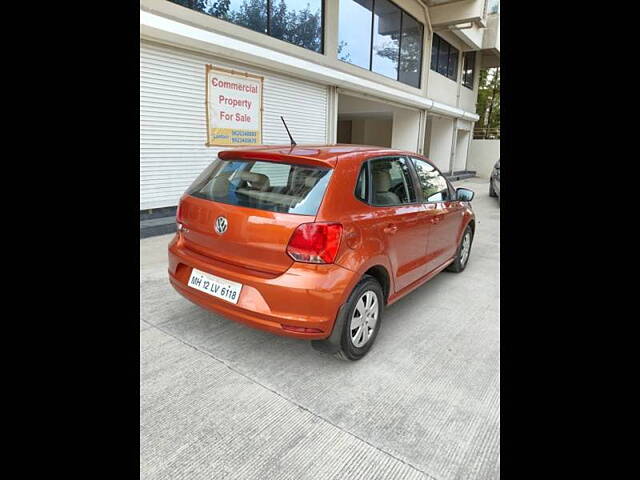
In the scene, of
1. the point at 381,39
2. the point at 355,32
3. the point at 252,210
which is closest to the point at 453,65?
the point at 381,39

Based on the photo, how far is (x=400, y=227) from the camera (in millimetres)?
3119

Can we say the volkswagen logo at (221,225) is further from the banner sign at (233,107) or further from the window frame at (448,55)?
the window frame at (448,55)

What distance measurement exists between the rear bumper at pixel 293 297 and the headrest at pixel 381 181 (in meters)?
0.80

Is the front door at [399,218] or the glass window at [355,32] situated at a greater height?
the glass window at [355,32]

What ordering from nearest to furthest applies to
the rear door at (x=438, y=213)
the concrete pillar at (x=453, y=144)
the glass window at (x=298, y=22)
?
the rear door at (x=438, y=213) → the glass window at (x=298, y=22) → the concrete pillar at (x=453, y=144)

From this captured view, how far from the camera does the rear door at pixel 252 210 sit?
Answer: 2498mm

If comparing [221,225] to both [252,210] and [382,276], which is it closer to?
[252,210]

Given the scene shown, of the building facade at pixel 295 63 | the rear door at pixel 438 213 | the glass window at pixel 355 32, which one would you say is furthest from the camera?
the glass window at pixel 355 32

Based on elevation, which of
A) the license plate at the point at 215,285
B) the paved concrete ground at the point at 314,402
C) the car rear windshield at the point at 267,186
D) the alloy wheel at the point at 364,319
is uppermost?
the car rear windshield at the point at 267,186

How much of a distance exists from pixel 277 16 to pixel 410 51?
659 centimetres

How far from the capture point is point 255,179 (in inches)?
110

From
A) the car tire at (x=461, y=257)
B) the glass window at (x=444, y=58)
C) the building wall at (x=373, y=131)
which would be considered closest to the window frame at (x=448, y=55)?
the glass window at (x=444, y=58)
